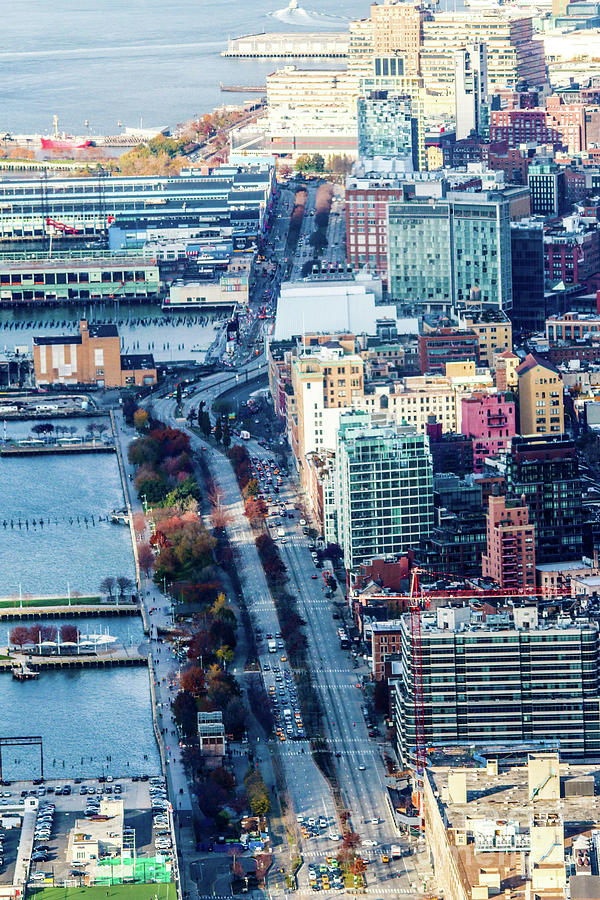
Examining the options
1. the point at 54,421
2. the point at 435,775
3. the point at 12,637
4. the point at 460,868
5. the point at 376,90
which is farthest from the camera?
the point at 376,90

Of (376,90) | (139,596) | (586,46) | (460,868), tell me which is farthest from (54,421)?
(586,46)

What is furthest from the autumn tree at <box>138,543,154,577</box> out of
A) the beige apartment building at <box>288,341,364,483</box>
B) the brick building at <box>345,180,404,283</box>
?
the brick building at <box>345,180,404,283</box>

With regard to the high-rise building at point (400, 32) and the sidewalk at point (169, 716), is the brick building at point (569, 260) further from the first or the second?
the high-rise building at point (400, 32)

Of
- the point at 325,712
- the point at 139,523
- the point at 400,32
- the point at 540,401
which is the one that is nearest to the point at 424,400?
the point at 540,401

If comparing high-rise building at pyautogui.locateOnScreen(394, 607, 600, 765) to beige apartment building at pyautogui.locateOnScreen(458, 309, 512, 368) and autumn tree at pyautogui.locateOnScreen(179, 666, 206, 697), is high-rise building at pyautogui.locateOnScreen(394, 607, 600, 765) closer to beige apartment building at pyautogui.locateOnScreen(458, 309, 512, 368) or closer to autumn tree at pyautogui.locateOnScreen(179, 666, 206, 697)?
autumn tree at pyautogui.locateOnScreen(179, 666, 206, 697)

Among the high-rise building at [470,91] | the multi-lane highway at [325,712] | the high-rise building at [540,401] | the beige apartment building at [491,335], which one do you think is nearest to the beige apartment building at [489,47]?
the high-rise building at [470,91]

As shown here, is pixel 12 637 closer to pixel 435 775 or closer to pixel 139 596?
pixel 139 596
